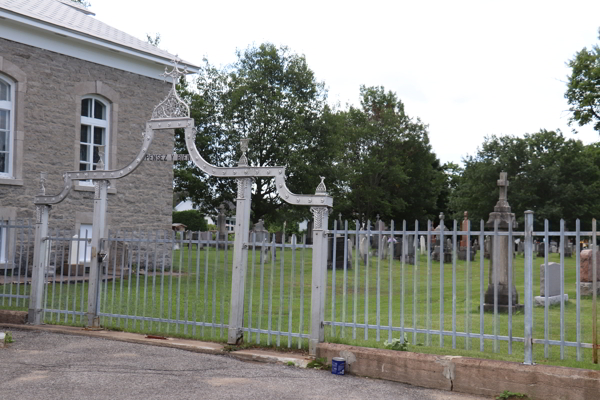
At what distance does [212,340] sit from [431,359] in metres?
3.31

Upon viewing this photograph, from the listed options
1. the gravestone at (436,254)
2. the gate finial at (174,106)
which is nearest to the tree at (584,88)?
the gravestone at (436,254)

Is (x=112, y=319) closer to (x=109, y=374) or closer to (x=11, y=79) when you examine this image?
(x=109, y=374)

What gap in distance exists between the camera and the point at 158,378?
265 inches

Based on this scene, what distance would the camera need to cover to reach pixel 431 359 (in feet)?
21.3

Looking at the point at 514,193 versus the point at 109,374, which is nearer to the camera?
the point at 109,374

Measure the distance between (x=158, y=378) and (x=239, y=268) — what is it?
6.45ft

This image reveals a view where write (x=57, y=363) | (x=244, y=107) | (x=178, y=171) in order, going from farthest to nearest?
(x=244, y=107)
(x=178, y=171)
(x=57, y=363)

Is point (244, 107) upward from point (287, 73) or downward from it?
downward

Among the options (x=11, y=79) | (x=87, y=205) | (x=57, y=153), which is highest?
(x=11, y=79)

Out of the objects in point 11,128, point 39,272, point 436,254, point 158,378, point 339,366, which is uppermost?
point 11,128

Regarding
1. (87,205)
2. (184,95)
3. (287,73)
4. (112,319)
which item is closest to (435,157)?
(287,73)

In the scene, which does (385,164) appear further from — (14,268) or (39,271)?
(39,271)

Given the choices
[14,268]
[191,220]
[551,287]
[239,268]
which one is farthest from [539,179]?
[239,268]

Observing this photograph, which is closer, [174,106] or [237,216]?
[237,216]
